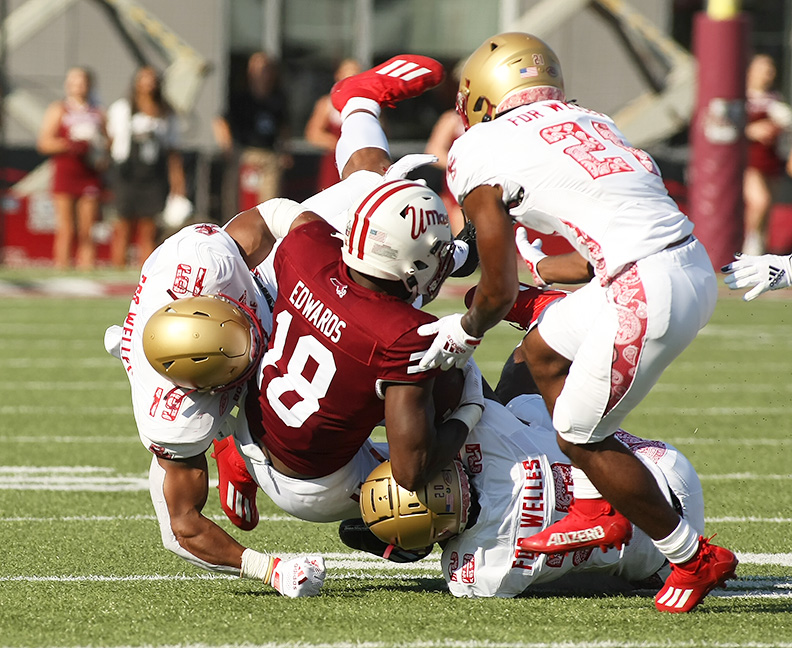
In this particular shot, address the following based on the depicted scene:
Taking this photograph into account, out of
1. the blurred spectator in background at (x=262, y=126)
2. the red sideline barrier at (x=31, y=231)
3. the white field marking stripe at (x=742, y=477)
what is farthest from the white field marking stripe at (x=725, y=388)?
the red sideline barrier at (x=31, y=231)

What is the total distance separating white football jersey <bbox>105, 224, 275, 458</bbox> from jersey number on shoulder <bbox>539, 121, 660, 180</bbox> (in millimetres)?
1099

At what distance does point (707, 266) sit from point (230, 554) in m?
1.60

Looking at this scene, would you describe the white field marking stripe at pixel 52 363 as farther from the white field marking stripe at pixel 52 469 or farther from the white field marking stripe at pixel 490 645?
the white field marking stripe at pixel 490 645

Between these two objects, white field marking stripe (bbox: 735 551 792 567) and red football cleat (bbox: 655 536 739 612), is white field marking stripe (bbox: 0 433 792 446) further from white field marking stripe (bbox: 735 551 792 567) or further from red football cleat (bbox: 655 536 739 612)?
red football cleat (bbox: 655 536 739 612)

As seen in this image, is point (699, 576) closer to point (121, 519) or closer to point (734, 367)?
point (121, 519)

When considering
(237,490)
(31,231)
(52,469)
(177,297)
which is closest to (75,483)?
(52,469)

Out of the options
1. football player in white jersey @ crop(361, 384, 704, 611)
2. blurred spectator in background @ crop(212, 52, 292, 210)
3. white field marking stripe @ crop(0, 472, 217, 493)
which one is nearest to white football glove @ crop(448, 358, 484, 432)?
football player in white jersey @ crop(361, 384, 704, 611)

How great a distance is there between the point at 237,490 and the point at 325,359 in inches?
27.1

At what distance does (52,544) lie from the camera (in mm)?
4848

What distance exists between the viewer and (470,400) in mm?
4375

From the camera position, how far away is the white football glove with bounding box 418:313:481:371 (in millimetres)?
3949

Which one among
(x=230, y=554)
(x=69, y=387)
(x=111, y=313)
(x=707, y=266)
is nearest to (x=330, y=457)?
(x=230, y=554)

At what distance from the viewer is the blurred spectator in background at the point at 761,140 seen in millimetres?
14094

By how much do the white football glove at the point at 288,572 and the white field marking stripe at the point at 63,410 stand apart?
360 centimetres
